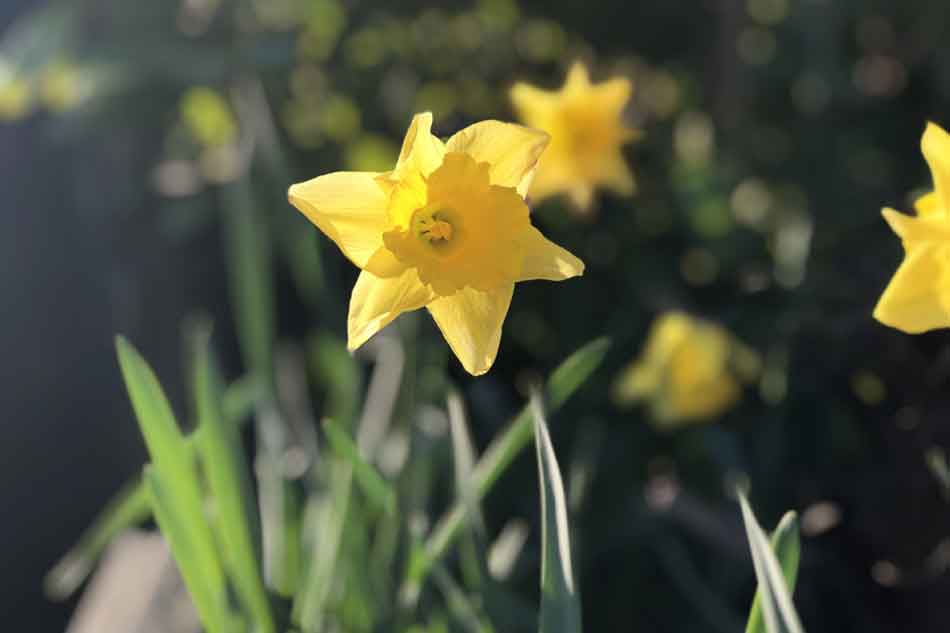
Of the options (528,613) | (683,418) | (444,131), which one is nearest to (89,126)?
(444,131)

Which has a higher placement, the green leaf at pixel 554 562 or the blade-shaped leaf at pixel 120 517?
the green leaf at pixel 554 562

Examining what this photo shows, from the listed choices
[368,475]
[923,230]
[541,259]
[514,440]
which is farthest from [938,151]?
[368,475]

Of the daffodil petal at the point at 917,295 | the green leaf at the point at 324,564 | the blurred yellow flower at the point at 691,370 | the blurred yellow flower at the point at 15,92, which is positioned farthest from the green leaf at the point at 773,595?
the blurred yellow flower at the point at 15,92

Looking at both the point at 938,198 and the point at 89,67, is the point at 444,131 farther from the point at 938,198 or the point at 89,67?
the point at 89,67

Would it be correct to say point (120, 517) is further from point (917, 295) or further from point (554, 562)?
point (917, 295)

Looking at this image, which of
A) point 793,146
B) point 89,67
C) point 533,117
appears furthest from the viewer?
point 793,146

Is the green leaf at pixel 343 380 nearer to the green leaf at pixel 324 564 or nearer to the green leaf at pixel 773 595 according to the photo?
the green leaf at pixel 324 564

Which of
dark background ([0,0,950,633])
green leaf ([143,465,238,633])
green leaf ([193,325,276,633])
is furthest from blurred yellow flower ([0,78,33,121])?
green leaf ([143,465,238,633])
